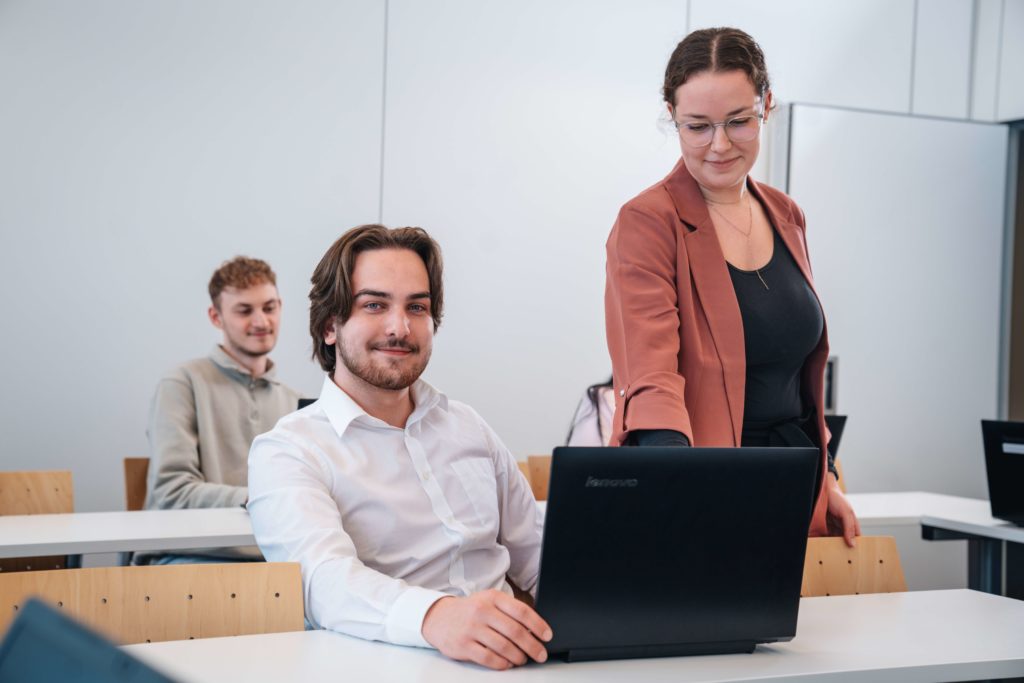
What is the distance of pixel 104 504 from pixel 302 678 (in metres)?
3.69

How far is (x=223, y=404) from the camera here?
3.75 metres

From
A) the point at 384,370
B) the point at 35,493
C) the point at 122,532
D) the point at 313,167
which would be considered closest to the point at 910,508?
the point at 384,370

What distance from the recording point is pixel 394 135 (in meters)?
5.17

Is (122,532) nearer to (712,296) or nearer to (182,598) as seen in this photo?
(182,598)

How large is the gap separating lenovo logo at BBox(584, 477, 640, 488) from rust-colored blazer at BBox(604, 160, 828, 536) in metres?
0.44

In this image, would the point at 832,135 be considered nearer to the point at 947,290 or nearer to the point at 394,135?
the point at 947,290

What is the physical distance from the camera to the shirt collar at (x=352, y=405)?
6.67 feet

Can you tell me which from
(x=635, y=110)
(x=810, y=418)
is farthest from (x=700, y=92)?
(x=635, y=110)

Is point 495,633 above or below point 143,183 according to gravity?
below

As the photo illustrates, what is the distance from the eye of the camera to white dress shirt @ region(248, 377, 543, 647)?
5.76 feet

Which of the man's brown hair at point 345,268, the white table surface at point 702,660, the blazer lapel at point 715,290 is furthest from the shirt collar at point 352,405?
the blazer lapel at point 715,290

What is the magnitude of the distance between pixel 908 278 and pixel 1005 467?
121 inches

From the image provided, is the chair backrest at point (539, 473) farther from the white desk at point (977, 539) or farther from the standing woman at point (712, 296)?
the standing woman at point (712, 296)

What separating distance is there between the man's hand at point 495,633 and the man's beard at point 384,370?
68 cm
